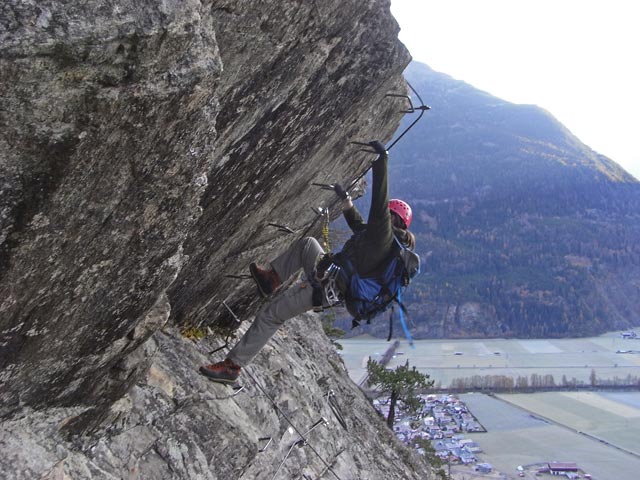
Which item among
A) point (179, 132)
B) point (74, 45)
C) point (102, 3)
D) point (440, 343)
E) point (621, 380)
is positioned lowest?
point (440, 343)

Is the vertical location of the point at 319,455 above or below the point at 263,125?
below

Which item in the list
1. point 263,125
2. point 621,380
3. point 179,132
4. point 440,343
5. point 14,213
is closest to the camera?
point 14,213

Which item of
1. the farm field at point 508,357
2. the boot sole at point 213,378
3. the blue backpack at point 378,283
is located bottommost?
the farm field at point 508,357

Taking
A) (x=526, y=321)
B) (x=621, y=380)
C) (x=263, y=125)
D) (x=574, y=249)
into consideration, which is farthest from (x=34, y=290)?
(x=574, y=249)

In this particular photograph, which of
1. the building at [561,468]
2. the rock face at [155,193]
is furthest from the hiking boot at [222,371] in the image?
the building at [561,468]

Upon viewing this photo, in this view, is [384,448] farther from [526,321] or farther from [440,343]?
[526,321]

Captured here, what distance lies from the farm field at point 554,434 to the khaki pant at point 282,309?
5230cm

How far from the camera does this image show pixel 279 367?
9492 millimetres

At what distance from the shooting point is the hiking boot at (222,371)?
22.0 ft

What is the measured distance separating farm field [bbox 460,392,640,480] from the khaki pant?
52.3 meters

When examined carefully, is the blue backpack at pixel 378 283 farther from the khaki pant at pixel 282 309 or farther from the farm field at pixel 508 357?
the farm field at pixel 508 357

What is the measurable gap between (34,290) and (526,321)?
5453 inches

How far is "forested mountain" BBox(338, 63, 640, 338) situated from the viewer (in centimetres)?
13412

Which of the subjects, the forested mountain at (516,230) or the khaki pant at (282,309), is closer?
the khaki pant at (282,309)
